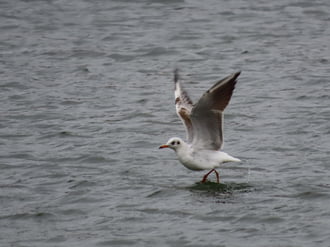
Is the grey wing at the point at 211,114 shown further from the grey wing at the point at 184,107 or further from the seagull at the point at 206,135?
the grey wing at the point at 184,107

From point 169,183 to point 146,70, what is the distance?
721 cm

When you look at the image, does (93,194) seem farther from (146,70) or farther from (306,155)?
(146,70)

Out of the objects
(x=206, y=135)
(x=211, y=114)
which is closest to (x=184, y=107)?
(x=206, y=135)

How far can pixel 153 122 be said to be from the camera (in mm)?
14984

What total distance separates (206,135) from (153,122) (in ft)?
12.8

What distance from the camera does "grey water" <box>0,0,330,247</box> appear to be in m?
9.92

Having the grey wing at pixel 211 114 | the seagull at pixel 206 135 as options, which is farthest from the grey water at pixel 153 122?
the grey wing at pixel 211 114

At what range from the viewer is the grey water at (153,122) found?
32.6ft

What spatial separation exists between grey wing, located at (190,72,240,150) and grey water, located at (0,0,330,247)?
2.20ft

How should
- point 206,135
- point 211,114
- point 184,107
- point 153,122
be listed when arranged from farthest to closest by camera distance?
1. point 153,122
2. point 184,107
3. point 206,135
4. point 211,114

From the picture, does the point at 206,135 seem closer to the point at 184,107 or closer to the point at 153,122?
the point at 184,107

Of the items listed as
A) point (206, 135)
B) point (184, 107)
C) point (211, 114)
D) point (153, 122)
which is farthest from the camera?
point (153, 122)

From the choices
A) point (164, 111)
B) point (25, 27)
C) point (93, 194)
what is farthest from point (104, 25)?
point (93, 194)

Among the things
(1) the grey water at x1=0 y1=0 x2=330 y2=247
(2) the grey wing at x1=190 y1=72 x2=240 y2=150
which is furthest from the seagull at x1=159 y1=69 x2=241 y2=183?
(1) the grey water at x1=0 y1=0 x2=330 y2=247
